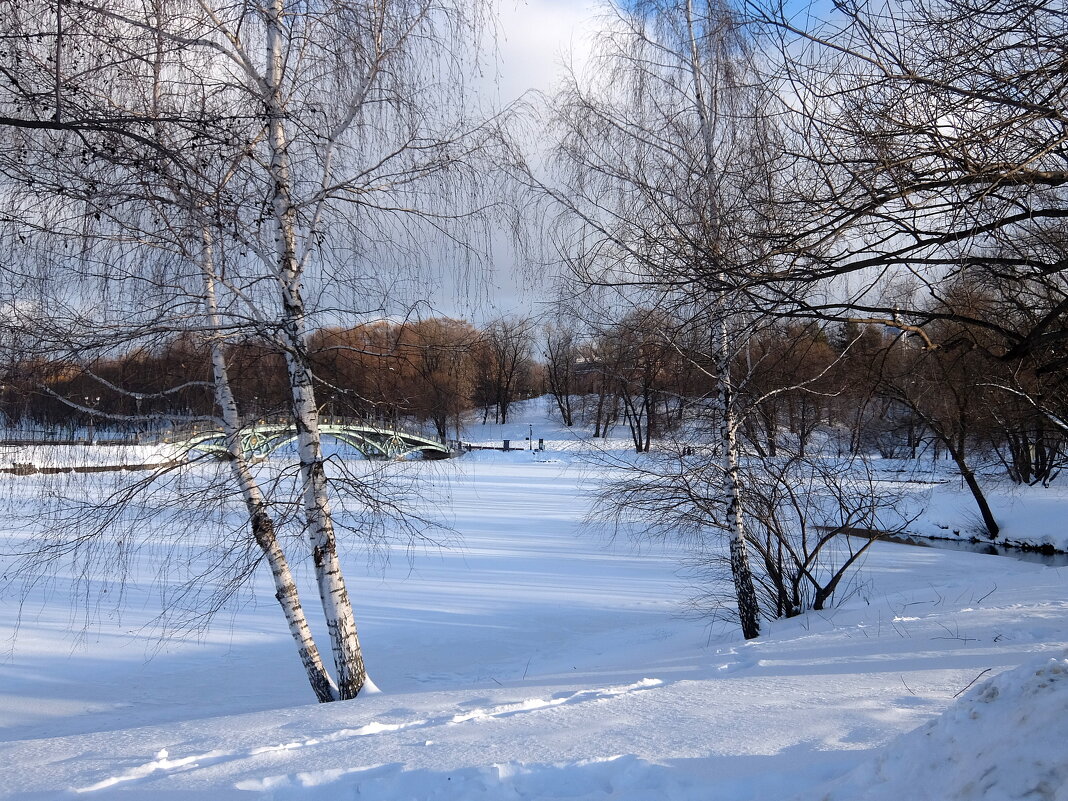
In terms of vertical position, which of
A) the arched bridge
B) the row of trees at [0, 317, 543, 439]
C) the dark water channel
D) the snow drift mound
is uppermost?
the row of trees at [0, 317, 543, 439]

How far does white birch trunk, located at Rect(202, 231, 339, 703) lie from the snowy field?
1.44 feet

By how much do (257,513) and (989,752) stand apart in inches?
217

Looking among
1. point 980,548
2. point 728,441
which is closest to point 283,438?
point 728,441

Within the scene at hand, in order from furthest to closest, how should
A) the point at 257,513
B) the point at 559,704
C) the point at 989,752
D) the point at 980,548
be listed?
the point at 980,548 < the point at 257,513 < the point at 559,704 < the point at 989,752

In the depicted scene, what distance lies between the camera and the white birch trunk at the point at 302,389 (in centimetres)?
585

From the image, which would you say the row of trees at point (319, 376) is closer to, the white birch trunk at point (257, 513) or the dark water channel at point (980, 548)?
the white birch trunk at point (257, 513)

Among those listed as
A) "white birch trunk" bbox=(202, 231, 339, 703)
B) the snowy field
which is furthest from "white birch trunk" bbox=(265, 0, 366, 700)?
the snowy field

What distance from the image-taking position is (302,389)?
6.16 meters

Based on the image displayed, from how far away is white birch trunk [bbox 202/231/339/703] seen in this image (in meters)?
6.23

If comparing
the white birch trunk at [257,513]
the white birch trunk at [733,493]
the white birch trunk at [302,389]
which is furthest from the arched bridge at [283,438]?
the white birch trunk at [733,493]

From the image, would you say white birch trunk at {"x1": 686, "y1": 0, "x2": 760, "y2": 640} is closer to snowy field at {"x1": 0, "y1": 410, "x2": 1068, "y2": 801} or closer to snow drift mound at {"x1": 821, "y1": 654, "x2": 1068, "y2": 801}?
snowy field at {"x1": 0, "y1": 410, "x2": 1068, "y2": 801}

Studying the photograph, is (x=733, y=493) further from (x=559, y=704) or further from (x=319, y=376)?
(x=319, y=376)

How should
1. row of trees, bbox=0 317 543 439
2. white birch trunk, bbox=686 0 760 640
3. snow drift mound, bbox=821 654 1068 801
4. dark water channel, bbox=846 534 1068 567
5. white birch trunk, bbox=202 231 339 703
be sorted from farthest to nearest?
1. dark water channel, bbox=846 534 1068 567
2. white birch trunk, bbox=686 0 760 640
3. white birch trunk, bbox=202 231 339 703
4. row of trees, bbox=0 317 543 439
5. snow drift mound, bbox=821 654 1068 801

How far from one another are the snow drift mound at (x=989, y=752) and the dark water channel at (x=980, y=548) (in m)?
15.5
